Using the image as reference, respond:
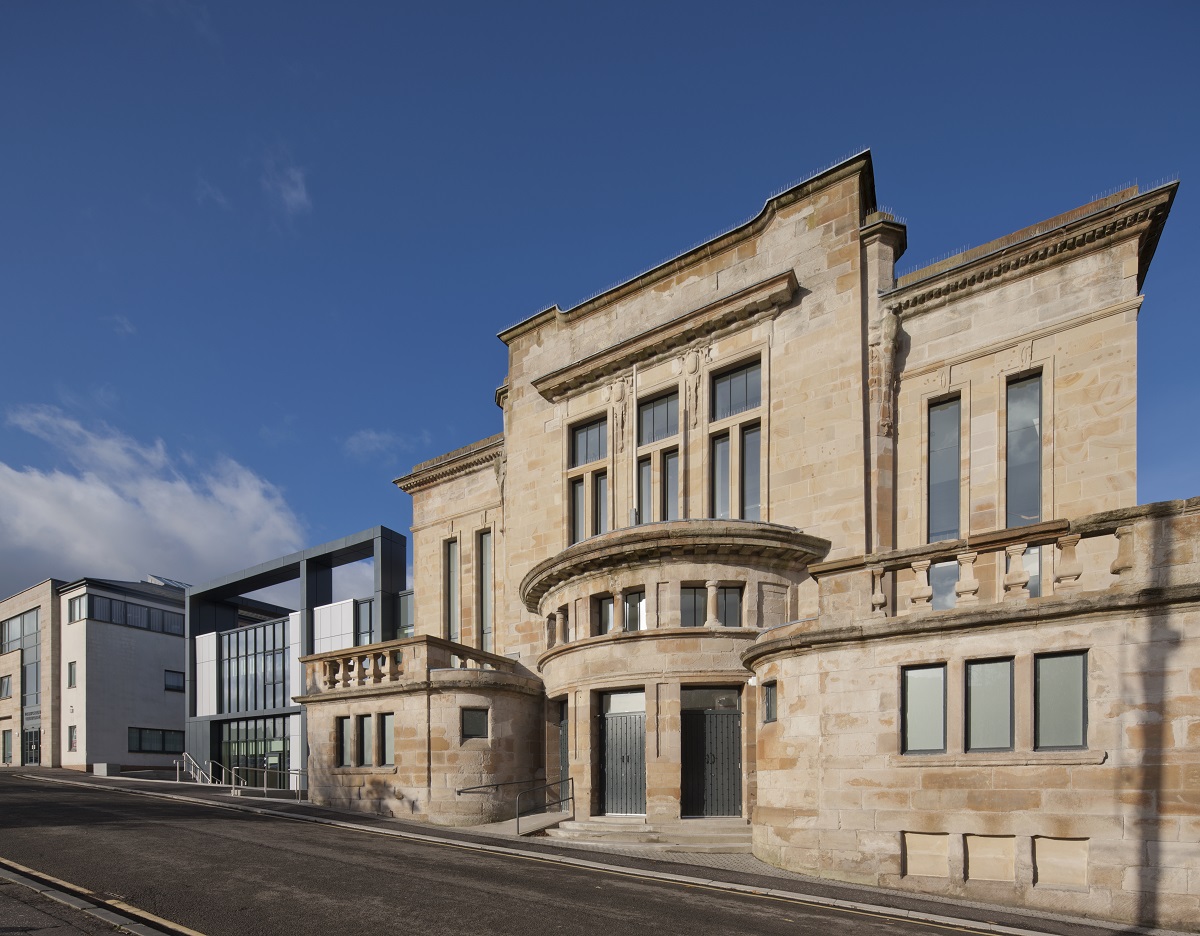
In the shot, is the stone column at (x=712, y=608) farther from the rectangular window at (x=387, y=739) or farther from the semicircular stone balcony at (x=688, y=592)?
the rectangular window at (x=387, y=739)

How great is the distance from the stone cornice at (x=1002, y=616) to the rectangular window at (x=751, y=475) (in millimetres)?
8009

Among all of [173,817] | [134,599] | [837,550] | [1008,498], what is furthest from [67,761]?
[1008,498]

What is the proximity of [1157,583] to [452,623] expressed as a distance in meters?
25.0

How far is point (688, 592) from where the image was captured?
21.3 metres

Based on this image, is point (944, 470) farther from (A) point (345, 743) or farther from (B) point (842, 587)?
(A) point (345, 743)

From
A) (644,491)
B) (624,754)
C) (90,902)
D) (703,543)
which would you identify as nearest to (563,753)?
(624,754)

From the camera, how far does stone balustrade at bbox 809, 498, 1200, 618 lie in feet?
40.3

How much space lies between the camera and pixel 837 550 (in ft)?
71.3

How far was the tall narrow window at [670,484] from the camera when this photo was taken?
25.7 meters

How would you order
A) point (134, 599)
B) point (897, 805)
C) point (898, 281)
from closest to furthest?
point (897, 805), point (898, 281), point (134, 599)

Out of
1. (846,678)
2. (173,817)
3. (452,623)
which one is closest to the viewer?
(846,678)

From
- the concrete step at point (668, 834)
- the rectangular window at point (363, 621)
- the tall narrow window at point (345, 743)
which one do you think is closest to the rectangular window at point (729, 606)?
the concrete step at point (668, 834)

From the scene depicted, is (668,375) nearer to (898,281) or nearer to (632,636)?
(898,281)

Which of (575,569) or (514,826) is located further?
(575,569)
